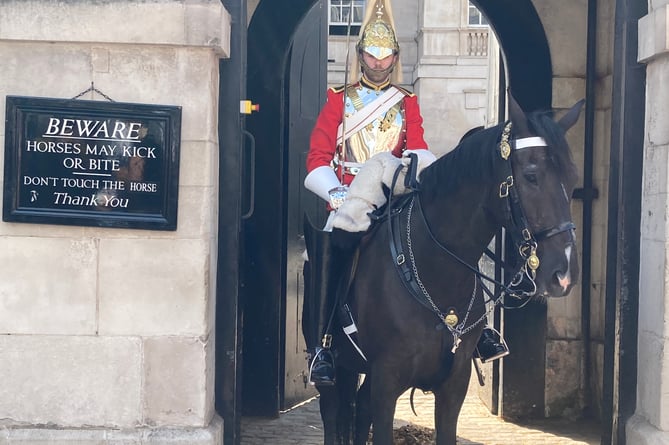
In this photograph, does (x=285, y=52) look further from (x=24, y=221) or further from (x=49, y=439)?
(x=49, y=439)

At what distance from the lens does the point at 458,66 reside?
923 inches

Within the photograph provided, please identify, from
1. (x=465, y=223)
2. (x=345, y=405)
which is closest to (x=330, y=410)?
(x=345, y=405)

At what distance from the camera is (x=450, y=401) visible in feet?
15.6

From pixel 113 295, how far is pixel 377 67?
1.99 metres

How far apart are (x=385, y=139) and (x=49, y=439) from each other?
2.48m

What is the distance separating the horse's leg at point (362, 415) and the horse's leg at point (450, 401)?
0.86 metres

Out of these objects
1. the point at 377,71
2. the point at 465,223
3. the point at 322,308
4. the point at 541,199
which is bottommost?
the point at 322,308

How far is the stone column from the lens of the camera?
479cm

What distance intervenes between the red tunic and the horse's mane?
0.87 metres

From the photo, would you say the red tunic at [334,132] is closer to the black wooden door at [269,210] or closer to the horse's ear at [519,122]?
the horse's ear at [519,122]

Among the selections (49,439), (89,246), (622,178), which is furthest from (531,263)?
(49,439)

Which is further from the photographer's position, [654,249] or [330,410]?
[330,410]

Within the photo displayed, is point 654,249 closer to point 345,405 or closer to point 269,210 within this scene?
point 345,405

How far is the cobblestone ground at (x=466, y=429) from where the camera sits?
22.7 feet
